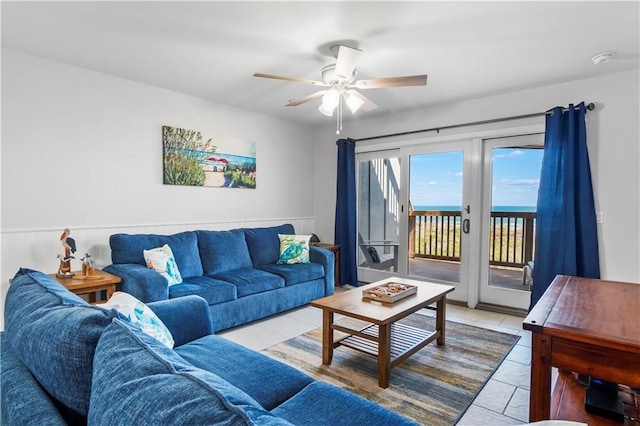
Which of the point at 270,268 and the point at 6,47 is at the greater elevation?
the point at 6,47

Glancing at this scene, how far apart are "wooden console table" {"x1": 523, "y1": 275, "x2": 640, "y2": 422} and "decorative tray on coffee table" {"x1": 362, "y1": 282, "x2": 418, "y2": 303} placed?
1.04 meters

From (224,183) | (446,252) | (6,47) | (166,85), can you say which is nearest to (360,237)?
(446,252)

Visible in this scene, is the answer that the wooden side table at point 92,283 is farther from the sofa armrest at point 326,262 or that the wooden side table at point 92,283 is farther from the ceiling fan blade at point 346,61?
the ceiling fan blade at point 346,61

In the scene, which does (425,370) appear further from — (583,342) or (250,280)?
(250,280)

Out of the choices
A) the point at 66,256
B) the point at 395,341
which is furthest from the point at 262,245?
the point at 395,341

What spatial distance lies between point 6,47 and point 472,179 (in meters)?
4.54

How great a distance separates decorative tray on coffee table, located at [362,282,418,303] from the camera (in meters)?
2.55

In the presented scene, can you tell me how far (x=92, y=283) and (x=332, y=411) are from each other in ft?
7.34

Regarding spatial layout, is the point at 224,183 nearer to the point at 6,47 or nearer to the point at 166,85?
the point at 166,85

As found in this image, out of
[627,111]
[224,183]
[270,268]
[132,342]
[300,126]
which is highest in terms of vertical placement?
[300,126]

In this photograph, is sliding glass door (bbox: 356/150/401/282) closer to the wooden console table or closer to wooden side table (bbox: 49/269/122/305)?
the wooden console table

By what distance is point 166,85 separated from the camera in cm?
356

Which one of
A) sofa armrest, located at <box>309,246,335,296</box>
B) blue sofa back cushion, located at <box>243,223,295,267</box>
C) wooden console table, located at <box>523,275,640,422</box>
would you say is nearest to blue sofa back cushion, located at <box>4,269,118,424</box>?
wooden console table, located at <box>523,275,640,422</box>

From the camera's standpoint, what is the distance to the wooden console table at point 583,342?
1.23 meters
